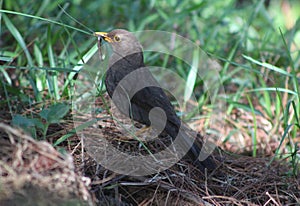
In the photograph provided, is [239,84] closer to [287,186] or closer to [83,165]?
[287,186]

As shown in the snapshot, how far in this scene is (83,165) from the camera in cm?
330

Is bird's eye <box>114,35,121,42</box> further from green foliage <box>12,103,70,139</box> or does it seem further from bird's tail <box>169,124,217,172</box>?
green foliage <box>12,103,70,139</box>

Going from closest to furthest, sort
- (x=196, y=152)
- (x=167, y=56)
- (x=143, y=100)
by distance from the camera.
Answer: (x=196, y=152) → (x=143, y=100) → (x=167, y=56)

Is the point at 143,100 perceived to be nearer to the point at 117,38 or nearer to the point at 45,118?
the point at 117,38

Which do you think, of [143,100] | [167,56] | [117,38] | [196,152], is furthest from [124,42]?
[167,56]

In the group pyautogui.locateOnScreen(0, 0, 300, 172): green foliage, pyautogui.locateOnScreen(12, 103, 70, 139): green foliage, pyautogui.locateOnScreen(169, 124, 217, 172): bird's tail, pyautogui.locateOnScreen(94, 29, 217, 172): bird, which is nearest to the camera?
pyautogui.locateOnScreen(12, 103, 70, 139): green foliage

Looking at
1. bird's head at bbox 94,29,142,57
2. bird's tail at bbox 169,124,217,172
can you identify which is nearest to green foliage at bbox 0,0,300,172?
bird's head at bbox 94,29,142,57

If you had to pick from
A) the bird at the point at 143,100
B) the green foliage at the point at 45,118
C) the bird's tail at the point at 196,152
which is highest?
the green foliage at the point at 45,118

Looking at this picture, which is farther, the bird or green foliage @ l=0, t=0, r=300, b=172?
green foliage @ l=0, t=0, r=300, b=172

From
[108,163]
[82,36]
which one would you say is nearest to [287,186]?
[108,163]

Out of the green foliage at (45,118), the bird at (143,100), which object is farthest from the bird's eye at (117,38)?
the green foliage at (45,118)

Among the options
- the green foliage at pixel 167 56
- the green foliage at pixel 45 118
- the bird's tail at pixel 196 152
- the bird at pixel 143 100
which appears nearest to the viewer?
the green foliage at pixel 45 118

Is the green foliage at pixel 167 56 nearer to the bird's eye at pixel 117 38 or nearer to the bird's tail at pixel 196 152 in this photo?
the bird's eye at pixel 117 38

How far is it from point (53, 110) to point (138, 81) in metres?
1.03
